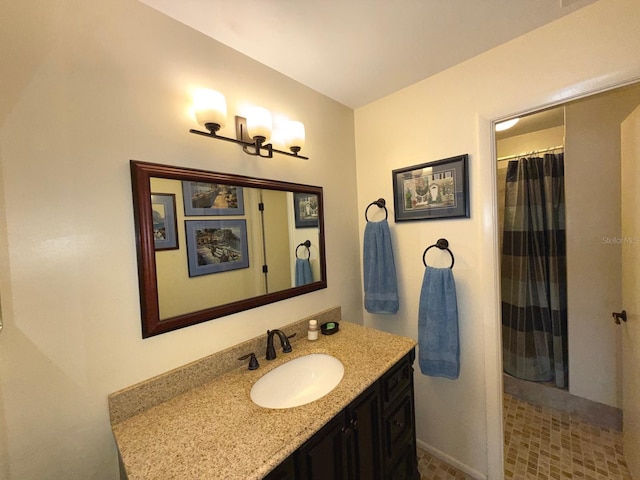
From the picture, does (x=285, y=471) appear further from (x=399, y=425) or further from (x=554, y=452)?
(x=554, y=452)

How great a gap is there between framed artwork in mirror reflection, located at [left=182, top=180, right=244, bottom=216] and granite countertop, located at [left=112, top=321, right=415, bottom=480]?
0.73 meters

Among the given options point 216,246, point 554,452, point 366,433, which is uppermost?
point 216,246

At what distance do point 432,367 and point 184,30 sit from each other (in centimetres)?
209

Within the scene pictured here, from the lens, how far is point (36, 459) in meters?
0.72

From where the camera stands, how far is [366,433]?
102 centimetres

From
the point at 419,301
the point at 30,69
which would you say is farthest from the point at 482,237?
the point at 30,69

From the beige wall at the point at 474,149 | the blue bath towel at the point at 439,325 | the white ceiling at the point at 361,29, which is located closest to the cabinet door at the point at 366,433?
the blue bath towel at the point at 439,325

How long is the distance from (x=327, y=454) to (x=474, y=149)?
158 centimetres

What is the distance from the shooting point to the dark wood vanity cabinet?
79cm

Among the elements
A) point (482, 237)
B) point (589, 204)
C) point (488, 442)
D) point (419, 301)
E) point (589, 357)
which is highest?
point (589, 204)

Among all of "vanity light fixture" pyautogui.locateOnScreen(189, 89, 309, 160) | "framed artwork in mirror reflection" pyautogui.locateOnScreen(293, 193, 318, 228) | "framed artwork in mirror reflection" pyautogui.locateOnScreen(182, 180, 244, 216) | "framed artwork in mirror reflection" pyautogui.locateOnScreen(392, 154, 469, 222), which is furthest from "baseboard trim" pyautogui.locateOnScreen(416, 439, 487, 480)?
"vanity light fixture" pyautogui.locateOnScreen(189, 89, 309, 160)

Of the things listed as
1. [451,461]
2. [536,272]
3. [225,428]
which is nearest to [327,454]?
[225,428]

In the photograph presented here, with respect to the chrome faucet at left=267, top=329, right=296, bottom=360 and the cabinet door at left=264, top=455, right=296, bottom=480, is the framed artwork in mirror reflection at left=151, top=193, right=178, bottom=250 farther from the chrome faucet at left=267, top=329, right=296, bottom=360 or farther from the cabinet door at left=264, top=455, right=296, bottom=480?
the cabinet door at left=264, top=455, right=296, bottom=480

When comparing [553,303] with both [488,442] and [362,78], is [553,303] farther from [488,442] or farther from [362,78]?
[362,78]
